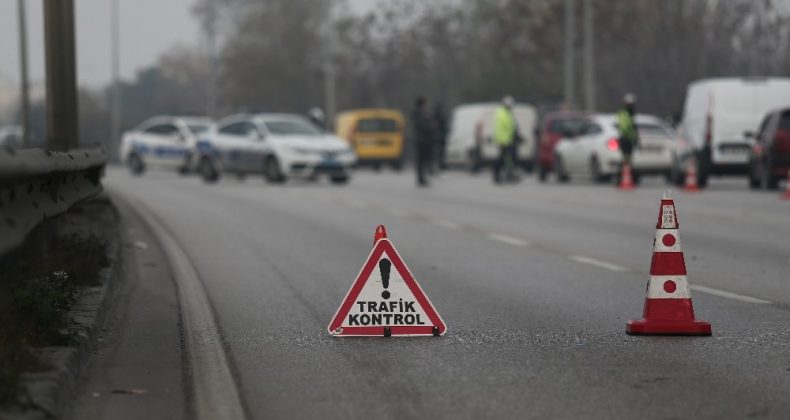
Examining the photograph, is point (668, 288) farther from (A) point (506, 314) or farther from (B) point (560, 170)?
(B) point (560, 170)

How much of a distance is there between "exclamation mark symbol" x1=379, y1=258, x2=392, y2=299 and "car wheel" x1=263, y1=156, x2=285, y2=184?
27133 millimetres

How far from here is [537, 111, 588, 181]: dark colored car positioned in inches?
1585

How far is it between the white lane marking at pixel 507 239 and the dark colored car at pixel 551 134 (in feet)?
67.6

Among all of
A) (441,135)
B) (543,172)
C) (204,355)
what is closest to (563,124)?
(543,172)

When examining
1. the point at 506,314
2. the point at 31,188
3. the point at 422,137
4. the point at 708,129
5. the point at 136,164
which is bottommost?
the point at 136,164

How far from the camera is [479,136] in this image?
4762 cm

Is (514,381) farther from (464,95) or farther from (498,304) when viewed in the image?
(464,95)

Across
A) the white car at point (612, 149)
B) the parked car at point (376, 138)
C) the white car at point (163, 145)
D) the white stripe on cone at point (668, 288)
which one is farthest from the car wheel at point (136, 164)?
the white stripe on cone at point (668, 288)

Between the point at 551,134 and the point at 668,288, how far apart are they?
1276 inches

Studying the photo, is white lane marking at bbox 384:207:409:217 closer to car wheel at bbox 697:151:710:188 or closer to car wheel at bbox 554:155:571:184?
car wheel at bbox 697:151:710:188

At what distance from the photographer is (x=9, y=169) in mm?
6590

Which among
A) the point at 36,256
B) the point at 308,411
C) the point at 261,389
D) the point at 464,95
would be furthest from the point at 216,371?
the point at 464,95

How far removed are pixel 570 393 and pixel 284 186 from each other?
1103 inches

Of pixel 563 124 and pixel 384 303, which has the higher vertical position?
pixel 563 124
